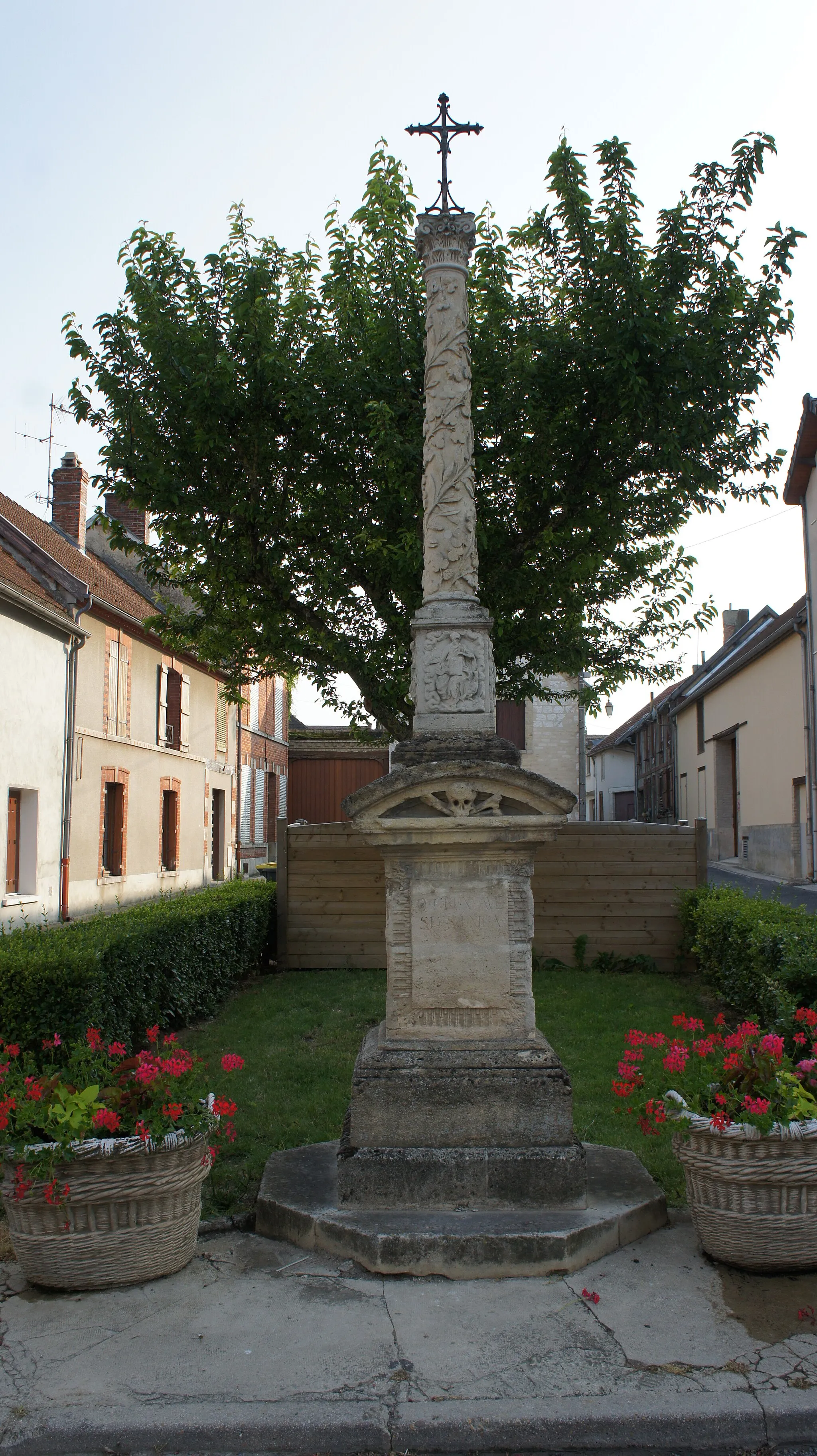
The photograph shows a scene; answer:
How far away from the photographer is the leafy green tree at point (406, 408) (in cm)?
812

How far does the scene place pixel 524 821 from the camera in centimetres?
402

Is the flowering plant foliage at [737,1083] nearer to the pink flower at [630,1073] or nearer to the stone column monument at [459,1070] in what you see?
the pink flower at [630,1073]

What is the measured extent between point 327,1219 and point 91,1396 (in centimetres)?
115

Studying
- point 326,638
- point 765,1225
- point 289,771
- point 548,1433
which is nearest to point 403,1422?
point 548,1433

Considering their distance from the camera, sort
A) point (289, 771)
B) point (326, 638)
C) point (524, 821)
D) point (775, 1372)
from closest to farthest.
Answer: point (775, 1372) < point (524, 821) < point (326, 638) < point (289, 771)

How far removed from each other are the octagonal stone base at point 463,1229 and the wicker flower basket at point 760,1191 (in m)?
0.48

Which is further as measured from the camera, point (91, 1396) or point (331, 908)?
point (331, 908)

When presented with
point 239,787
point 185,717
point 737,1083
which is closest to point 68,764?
point 185,717

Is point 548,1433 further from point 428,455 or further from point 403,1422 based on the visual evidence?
point 428,455

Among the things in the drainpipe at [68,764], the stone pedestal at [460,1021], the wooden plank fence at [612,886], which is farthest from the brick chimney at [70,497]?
the stone pedestal at [460,1021]

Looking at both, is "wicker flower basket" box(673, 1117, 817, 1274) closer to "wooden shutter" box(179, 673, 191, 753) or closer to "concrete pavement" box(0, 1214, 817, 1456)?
"concrete pavement" box(0, 1214, 817, 1456)

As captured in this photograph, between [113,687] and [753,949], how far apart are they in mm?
13277

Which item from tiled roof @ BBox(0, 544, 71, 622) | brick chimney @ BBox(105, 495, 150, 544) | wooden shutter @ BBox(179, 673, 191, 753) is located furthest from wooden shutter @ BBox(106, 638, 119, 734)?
brick chimney @ BBox(105, 495, 150, 544)

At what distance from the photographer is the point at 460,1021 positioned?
4.22m
